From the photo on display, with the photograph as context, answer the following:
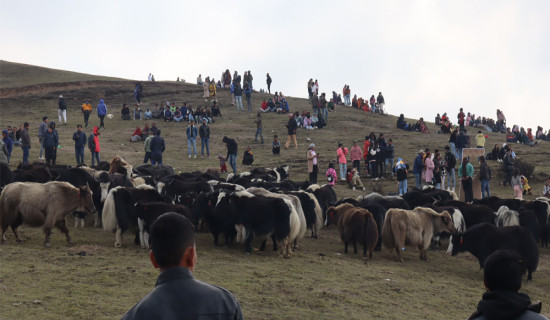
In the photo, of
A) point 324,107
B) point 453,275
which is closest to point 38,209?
point 453,275

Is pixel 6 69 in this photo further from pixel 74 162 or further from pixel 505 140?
pixel 505 140

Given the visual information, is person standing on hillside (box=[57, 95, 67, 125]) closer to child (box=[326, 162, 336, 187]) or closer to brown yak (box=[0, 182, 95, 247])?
child (box=[326, 162, 336, 187])

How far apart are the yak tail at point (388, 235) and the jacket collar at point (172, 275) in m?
13.5

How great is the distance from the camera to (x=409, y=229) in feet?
55.5

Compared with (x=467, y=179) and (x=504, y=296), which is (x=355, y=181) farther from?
(x=504, y=296)

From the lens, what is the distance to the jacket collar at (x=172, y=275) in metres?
3.87

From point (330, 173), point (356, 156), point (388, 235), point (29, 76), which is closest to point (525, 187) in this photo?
point (356, 156)

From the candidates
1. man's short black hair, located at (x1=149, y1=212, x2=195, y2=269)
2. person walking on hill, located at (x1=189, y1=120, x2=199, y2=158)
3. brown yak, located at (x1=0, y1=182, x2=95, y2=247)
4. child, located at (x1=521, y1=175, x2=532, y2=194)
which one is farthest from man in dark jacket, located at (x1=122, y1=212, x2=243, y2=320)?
person walking on hill, located at (x1=189, y1=120, x2=199, y2=158)

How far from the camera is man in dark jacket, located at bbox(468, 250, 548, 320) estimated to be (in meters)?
4.33

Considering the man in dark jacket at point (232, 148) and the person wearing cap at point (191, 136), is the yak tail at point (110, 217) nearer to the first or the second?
the man in dark jacket at point (232, 148)

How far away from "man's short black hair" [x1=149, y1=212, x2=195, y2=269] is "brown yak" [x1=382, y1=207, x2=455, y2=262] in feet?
43.8

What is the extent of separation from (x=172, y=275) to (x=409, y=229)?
45.3 ft

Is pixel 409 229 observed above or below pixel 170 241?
below

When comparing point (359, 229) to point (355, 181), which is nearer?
point (359, 229)
